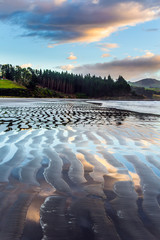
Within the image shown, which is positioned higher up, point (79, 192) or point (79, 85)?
point (79, 85)

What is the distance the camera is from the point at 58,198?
362 cm

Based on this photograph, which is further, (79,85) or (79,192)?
(79,85)

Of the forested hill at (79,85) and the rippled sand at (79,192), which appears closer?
the rippled sand at (79,192)

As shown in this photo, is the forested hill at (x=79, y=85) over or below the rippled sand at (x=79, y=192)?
over

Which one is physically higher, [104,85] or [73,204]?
[104,85]

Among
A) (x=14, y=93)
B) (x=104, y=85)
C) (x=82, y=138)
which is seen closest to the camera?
(x=82, y=138)

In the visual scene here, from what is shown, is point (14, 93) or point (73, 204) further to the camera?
point (14, 93)

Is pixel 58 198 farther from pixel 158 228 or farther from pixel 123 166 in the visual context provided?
pixel 123 166

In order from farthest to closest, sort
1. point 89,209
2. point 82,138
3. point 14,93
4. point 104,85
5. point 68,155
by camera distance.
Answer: point 104,85 → point 14,93 → point 82,138 → point 68,155 → point 89,209

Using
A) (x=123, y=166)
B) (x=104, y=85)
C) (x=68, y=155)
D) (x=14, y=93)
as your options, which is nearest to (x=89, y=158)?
(x=68, y=155)

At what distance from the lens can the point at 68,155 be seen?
6.57 meters

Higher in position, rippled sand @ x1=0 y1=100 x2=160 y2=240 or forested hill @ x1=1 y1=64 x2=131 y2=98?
forested hill @ x1=1 y1=64 x2=131 y2=98

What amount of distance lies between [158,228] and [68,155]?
13.2 feet

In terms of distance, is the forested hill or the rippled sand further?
the forested hill
